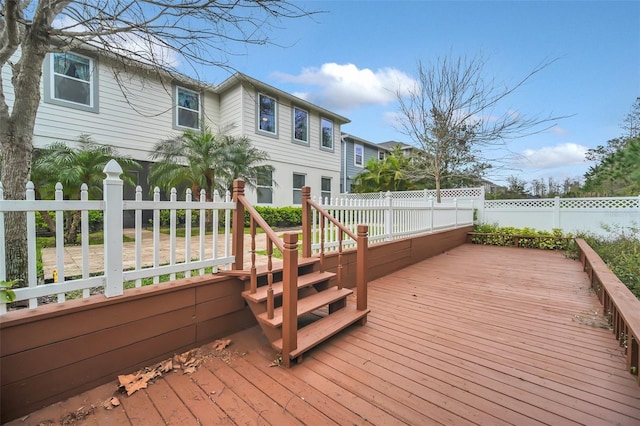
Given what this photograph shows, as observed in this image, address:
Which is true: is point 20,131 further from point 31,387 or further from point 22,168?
Result: point 31,387

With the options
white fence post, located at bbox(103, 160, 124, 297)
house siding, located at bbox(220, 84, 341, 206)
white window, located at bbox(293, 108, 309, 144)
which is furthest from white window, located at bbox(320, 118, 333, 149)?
white fence post, located at bbox(103, 160, 124, 297)

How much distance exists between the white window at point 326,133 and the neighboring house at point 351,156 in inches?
152

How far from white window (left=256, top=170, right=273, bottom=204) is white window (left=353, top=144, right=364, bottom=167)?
8.37 metres

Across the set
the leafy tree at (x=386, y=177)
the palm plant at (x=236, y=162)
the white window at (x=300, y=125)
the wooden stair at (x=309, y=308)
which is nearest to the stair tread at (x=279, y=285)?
the wooden stair at (x=309, y=308)

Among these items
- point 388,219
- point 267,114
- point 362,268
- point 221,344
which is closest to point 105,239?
point 221,344

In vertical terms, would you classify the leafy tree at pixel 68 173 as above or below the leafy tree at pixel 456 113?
below

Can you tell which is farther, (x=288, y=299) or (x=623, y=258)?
(x=623, y=258)

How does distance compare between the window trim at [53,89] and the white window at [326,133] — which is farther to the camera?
the white window at [326,133]

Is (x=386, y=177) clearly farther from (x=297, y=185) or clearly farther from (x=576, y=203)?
(x=576, y=203)

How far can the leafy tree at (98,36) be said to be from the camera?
2.22 metres

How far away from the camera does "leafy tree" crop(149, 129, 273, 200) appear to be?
7.08 m

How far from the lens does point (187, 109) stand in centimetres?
876

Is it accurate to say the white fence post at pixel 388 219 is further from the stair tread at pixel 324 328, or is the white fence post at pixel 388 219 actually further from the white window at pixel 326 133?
the white window at pixel 326 133

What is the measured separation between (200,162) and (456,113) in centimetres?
803
